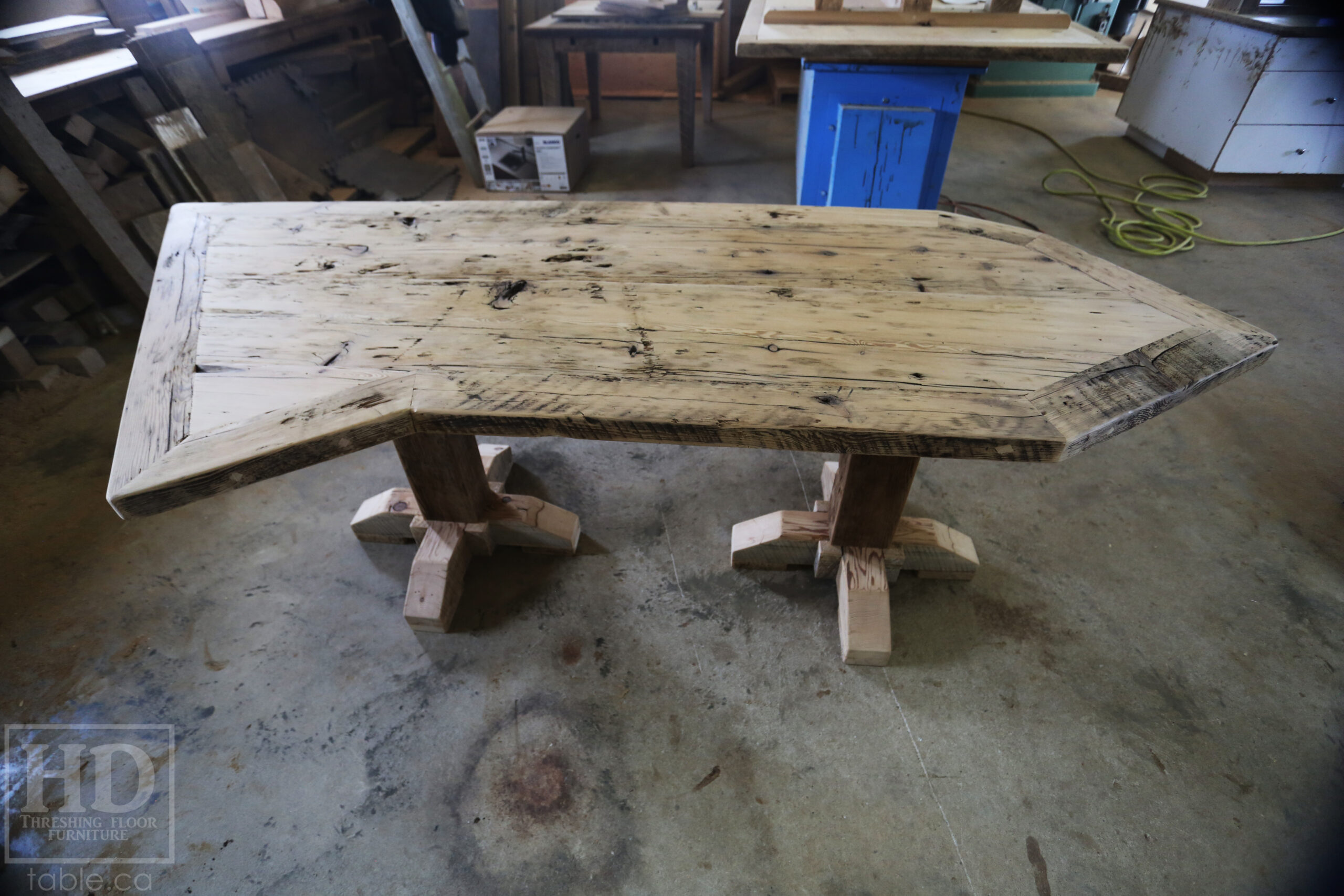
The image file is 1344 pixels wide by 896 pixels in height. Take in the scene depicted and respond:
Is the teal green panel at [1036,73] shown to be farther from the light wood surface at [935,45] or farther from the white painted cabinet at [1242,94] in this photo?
the light wood surface at [935,45]

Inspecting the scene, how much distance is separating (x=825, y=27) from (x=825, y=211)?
1.40m

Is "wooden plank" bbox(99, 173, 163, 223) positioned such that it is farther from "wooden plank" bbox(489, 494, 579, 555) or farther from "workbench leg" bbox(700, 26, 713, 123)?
"workbench leg" bbox(700, 26, 713, 123)

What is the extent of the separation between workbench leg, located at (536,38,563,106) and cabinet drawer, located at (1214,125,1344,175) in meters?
3.89

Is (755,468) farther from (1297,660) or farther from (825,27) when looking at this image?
(825,27)

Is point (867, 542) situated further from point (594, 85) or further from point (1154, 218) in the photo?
point (594, 85)

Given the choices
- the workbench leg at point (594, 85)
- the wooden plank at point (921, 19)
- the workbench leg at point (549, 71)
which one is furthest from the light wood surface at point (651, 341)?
the workbench leg at point (594, 85)

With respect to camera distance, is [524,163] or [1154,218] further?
[524,163]

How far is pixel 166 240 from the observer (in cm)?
140

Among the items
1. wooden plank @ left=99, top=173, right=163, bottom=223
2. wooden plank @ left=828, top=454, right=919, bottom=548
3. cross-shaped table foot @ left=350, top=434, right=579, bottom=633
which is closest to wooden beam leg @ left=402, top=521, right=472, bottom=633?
cross-shaped table foot @ left=350, top=434, right=579, bottom=633

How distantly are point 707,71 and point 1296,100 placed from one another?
3331 mm

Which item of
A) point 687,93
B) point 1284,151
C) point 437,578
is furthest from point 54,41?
point 1284,151

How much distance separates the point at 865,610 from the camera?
147 cm

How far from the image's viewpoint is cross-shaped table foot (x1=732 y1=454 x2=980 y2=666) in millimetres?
1434

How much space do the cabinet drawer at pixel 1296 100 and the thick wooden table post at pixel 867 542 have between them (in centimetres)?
363
